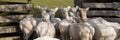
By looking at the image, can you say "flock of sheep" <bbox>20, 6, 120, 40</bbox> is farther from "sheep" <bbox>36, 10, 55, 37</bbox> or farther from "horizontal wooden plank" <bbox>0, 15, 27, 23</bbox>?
"horizontal wooden plank" <bbox>0, 15, 27, 23</bbox>

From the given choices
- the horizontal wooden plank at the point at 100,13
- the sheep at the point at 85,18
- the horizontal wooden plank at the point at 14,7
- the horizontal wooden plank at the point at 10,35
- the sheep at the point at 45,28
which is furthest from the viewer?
the horizontal wooden plank at the point at 100,13

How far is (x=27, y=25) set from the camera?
9.13 m

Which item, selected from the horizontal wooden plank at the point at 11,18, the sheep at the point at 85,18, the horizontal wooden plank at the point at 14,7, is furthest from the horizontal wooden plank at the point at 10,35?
the sheep at the point at 85,18

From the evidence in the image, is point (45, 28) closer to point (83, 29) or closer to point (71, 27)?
point (71, 27)

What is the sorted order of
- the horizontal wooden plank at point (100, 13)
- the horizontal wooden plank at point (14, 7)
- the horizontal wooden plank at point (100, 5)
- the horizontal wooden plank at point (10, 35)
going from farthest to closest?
the horizontal wooden plank at point (100, 13) < the horizontal wooden plank at point (100, 5) < the horizontal wooden plank at point (10, 35) < the horizontal wooden plank at point (14, 7)

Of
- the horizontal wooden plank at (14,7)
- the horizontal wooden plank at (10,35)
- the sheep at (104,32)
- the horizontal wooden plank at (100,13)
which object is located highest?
the horizontal wooden plank at (14,7)

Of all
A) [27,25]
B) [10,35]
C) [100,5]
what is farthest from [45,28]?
[100,5]

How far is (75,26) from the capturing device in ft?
26.7

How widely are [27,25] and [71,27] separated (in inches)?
57.4

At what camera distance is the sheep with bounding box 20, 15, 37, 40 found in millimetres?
9133

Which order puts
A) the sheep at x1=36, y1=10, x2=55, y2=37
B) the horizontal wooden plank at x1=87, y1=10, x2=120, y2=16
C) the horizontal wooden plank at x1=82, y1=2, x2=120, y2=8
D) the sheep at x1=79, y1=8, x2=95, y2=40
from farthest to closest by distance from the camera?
the horizontal wooden plank at x1=87, y1=10, x2=120, y2=16 < the horizontal wooden plank at x1=82, y1=2, x2=120, y2=8 < the sheep at x1=36, y1=10, x2=55, y2=37 < the sheep at x1=79, y1=8, x2=95, y2=40

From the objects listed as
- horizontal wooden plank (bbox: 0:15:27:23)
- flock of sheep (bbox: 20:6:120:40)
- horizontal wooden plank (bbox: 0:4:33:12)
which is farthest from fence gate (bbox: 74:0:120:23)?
horizontal wooden plank (bbox: 0:15:27:23)

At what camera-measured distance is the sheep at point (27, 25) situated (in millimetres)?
9133

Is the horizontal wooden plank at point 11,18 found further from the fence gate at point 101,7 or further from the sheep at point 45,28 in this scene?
the fence gate at point 101,7
